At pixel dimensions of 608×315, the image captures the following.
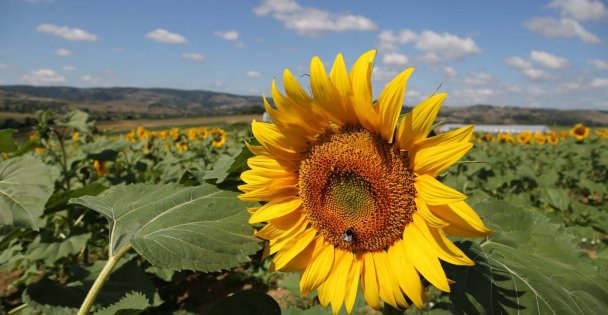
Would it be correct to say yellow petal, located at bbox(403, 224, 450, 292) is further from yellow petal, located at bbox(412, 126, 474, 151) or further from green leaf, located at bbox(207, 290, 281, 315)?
green leaf, located at bbox(207, 290, 281, 315)

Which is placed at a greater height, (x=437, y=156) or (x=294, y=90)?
(x=294, y=90)

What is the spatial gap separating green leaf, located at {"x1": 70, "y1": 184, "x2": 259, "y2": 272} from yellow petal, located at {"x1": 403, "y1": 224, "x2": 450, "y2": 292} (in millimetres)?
462

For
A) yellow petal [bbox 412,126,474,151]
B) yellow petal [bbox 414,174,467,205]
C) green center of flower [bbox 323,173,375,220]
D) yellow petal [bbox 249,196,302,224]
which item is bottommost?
yellow petal [bbox 249,196,302,224]

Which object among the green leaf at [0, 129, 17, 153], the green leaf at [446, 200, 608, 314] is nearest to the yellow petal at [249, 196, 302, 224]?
the green leaf at [446, 200, 608, 314]

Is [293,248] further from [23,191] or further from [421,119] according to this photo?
[23,191]

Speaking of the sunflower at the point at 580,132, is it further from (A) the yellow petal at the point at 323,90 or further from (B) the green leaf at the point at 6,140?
(B) the green leaf at the point at 6,140

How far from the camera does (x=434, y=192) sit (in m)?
1.16

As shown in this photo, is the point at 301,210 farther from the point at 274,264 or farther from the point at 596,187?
the point at 596,187

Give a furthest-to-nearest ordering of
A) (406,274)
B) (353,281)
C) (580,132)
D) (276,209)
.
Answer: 1. (580,132)
2. (276,209)
3. (353,281)
4. (406,274)

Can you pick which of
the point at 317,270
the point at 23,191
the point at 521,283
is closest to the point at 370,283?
the point at 317,270

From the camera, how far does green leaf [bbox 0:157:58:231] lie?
1785 mm

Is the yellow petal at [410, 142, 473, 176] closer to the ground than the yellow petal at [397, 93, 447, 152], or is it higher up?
closer to the ground

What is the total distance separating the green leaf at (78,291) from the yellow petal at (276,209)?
70 centimetres

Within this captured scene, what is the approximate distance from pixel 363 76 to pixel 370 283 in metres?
0.62
